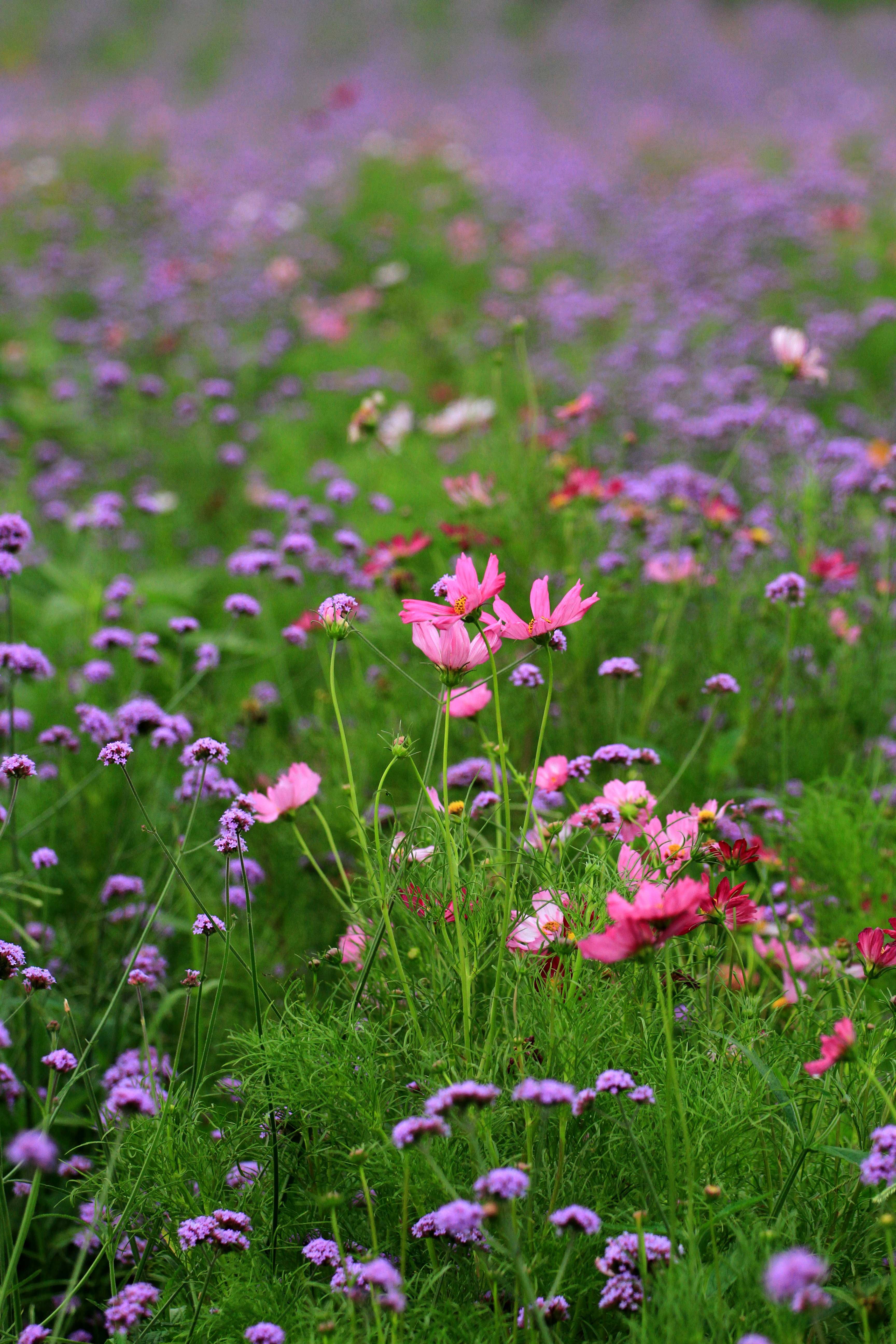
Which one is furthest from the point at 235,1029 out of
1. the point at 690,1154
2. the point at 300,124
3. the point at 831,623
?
the point at 300,124

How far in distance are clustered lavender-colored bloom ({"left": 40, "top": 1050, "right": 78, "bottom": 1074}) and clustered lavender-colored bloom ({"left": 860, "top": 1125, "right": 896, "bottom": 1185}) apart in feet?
2.55

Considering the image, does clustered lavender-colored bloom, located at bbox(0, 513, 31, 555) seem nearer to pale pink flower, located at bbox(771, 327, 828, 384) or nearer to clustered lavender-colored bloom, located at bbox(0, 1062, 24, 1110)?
clustered lavender-colored bloom, located at bbox(0, 1062, 24, 1110)

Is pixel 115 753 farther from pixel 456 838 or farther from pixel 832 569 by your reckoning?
pixel 832 569

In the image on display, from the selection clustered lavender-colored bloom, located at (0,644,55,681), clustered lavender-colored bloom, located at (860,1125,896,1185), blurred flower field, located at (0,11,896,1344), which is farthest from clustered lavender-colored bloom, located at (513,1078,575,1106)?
clustered lavender-colored bloom, located at (0,644,55,681)

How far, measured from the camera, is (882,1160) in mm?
817

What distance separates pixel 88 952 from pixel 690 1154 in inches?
54.5

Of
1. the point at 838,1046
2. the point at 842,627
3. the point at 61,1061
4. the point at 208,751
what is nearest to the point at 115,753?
the point at 208,751

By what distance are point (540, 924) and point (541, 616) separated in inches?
14.0

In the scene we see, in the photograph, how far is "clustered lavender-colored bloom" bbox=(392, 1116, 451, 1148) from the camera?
808 mm

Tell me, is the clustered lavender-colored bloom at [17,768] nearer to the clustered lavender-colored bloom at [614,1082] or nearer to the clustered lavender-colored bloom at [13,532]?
the clustered lavender-colored bloom at [13,532]

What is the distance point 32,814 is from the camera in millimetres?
2184

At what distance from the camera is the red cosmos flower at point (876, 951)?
109cm

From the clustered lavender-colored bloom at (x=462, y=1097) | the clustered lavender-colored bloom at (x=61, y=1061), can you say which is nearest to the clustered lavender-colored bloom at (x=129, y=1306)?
the clustered lavender-colored bloom at (x=61, y=1061)

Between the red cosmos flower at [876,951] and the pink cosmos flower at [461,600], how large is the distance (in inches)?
20.6
